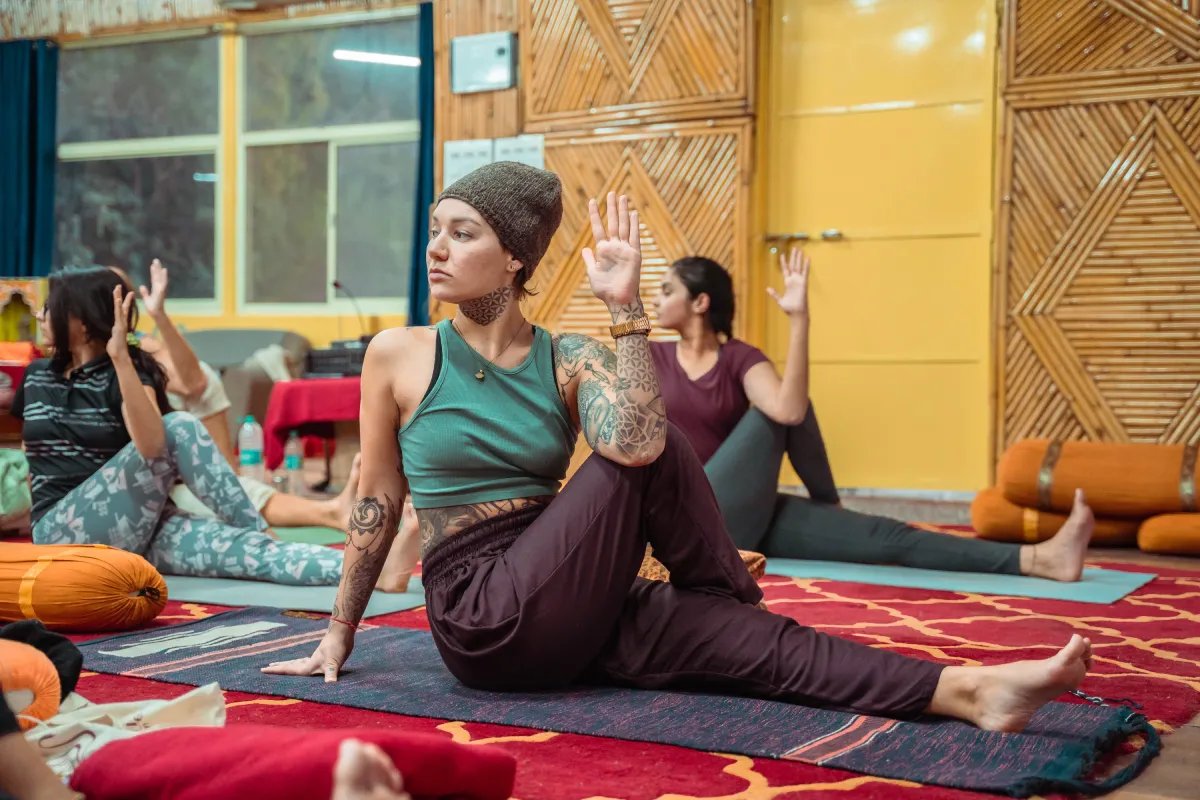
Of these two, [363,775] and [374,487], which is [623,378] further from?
[363,775]

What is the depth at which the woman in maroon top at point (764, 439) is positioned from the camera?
423 centimetres

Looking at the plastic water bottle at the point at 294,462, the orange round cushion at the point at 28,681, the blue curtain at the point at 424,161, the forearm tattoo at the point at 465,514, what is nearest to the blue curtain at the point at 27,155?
the blue curtain at the point at 424,161

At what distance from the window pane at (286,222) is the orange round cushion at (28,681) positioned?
22.8ft

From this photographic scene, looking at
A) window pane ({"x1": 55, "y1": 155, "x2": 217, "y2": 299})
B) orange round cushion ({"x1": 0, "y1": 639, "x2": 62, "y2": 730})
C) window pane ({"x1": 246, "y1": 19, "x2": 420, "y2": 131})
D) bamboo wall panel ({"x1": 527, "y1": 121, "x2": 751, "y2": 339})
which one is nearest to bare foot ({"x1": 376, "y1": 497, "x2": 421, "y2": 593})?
orange round cushion ({"x1": 0, "y1": 639, "x2": 62, "y2": 730})

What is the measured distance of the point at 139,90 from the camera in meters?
9.31

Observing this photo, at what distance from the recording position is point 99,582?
301 centimetres

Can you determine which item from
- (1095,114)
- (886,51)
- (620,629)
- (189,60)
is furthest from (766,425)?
(189,60)

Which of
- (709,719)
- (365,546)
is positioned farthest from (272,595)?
(709,719)

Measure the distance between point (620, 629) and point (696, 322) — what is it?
2.32 m

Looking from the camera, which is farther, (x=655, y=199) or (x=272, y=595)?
(x=655, y=199)

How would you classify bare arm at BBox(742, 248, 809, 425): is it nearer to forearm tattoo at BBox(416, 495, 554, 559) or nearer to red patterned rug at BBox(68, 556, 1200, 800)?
red patterned rug at BBox(68, 556, 1200, 800)

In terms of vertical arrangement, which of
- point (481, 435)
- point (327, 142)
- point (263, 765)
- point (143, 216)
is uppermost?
point (327, 142)

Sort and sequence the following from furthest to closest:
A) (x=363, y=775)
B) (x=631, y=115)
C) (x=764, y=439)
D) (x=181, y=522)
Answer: (x=631, y=115) → (x=764, y=439) → (x=181, y=522) → (x=363, y=775)

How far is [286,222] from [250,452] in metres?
3.19
